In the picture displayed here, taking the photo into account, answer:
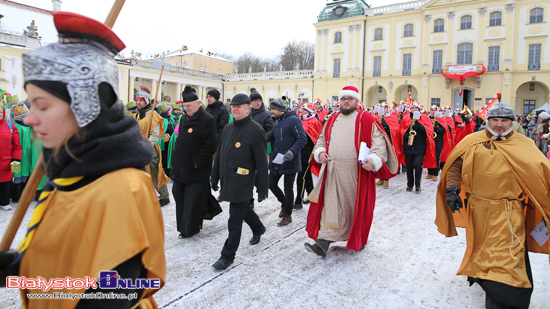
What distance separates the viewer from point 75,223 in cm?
122

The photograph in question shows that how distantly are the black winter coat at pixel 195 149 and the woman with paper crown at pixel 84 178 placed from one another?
3240 millimetres

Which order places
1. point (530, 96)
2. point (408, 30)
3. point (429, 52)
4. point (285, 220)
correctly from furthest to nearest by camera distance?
point (408, 30) < point (429, 52) < point (530, 96) < point (285, 220)

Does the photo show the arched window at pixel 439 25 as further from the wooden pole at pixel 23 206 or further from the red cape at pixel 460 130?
the wooden pole at pixel 23 206

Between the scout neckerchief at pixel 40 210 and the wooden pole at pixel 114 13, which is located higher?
the wooden pole at pixel 114 13

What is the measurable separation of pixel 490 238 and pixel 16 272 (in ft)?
11.2

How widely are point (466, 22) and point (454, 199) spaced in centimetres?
3685

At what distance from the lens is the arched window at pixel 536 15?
1204 inches

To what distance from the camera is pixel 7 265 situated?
138 centimetres

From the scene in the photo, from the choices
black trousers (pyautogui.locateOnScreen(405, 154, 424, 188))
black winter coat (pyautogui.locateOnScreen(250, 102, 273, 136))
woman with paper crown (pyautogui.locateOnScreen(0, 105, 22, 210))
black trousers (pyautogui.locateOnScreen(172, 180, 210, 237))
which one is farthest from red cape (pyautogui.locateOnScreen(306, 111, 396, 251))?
woman with paper crown (pyautogui.locateOnScreen(0, 105, 22, 210))

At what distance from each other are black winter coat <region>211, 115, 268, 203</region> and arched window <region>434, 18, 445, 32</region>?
1433 inches

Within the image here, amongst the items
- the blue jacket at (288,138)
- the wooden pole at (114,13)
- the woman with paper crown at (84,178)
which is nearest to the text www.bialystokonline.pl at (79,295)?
the woman with paper crown at (84,178)

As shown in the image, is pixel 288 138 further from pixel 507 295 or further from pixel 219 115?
pixel 507 295

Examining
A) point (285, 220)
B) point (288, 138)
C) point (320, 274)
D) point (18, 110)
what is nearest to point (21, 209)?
point (320, 274)

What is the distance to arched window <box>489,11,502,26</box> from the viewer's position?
31953 millimetres
